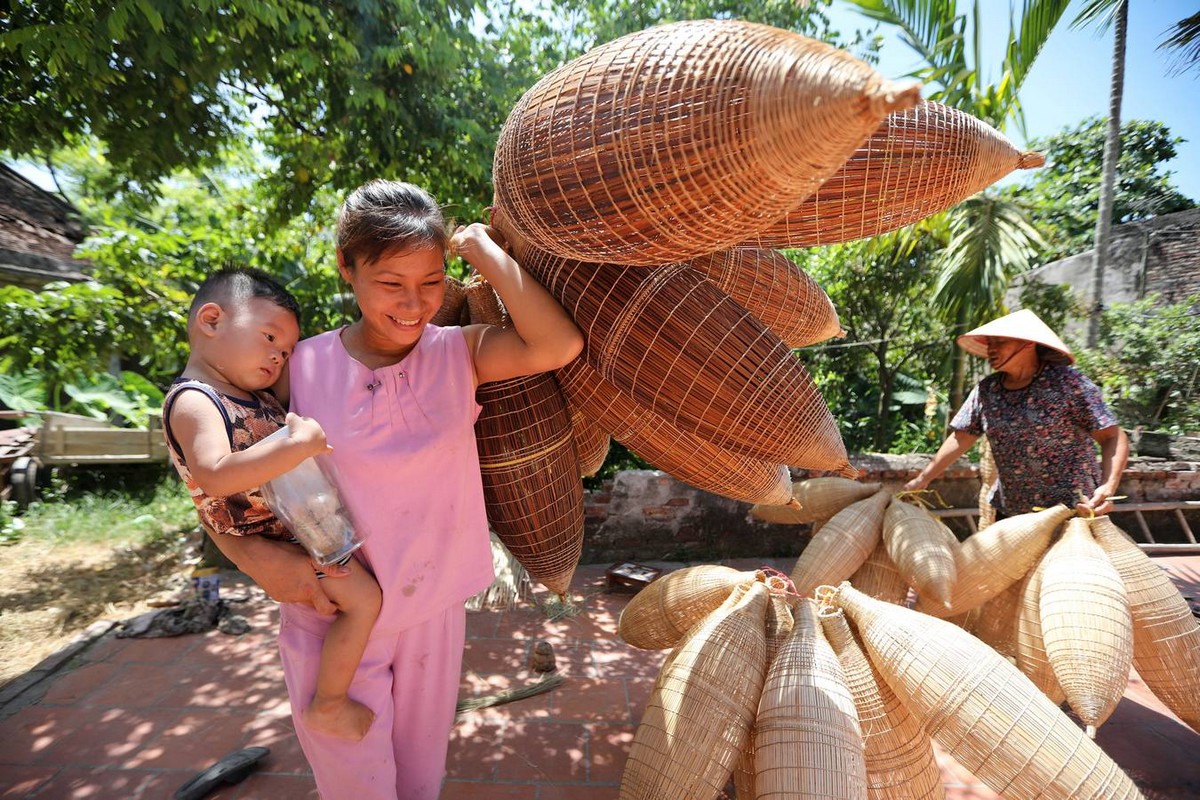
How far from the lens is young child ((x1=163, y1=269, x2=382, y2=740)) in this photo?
1.11 meters

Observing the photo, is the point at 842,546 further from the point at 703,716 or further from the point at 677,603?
the point at 703,716

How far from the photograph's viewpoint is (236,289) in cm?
122

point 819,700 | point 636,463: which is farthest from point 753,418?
point 636,463

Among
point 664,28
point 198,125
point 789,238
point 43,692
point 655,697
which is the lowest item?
point 43,692

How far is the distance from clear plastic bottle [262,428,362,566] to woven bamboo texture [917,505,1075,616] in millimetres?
2074

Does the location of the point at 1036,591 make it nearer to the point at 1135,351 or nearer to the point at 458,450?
the point at 458,450

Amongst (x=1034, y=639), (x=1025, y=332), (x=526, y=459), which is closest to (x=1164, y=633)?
(x=1034, y=639)

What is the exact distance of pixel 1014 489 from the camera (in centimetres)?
288

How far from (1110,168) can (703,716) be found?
25.4 ft

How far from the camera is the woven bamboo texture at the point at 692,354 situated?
1132 mm

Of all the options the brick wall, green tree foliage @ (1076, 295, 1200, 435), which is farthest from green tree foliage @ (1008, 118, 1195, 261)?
the brick wall

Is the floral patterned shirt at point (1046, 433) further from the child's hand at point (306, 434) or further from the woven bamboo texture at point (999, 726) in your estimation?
the child's hand at point (306, 434)

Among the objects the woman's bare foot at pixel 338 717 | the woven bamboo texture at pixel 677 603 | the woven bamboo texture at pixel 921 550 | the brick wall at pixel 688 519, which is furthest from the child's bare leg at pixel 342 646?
the brick wall at pixel 688 519

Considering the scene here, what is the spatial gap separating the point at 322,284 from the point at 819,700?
561 cm
